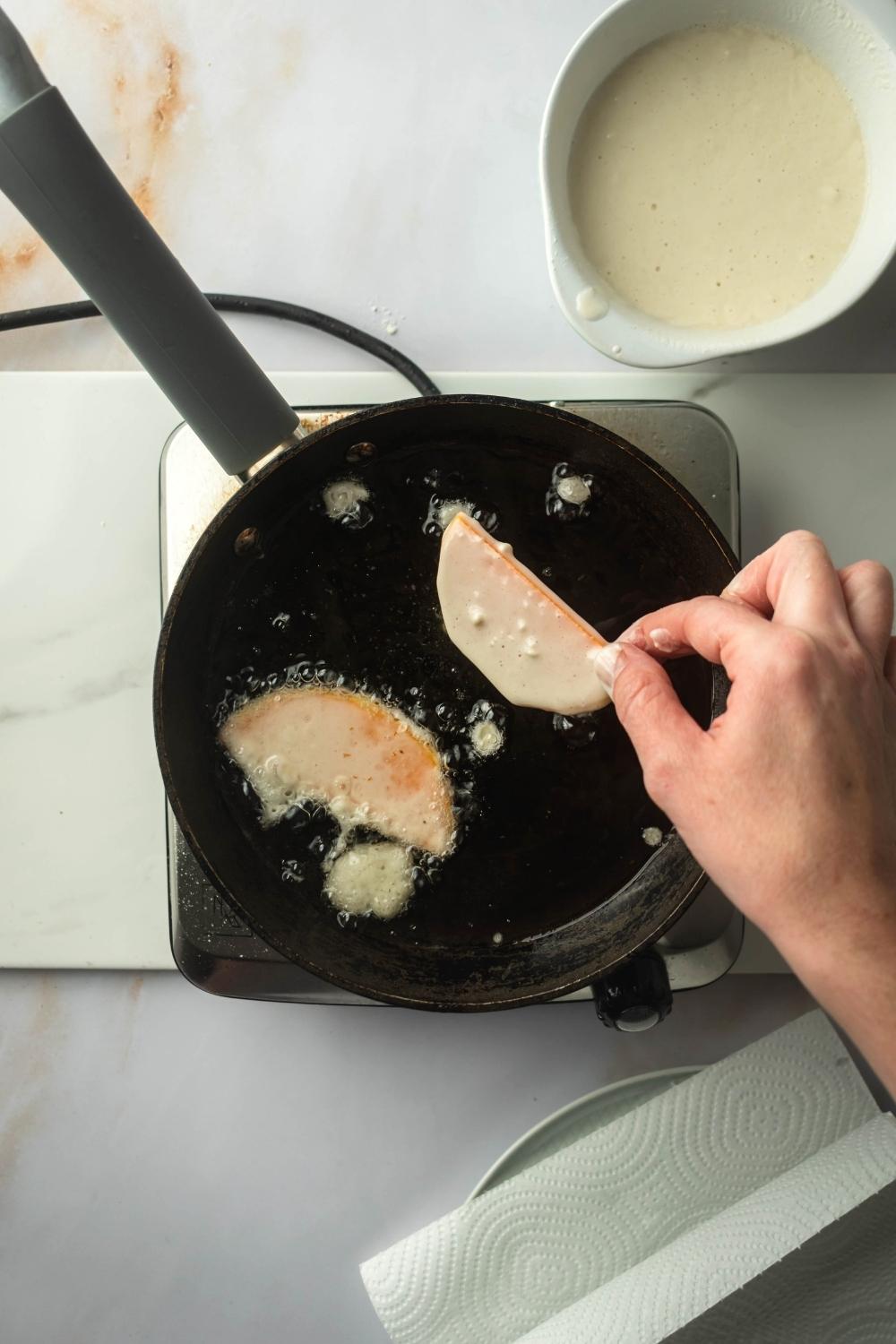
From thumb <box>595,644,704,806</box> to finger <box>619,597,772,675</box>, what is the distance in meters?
0.02

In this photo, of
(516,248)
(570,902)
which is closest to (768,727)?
(570,902)

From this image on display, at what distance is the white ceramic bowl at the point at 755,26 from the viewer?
25.6 inches

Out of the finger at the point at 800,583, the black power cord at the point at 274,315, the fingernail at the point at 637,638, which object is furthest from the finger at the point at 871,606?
the black power cord at the point at 274,315

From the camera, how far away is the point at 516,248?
792 mm

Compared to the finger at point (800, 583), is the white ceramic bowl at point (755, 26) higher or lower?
higher

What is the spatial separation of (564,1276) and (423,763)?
0.38 m

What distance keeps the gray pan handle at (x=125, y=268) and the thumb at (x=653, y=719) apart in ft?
0.82

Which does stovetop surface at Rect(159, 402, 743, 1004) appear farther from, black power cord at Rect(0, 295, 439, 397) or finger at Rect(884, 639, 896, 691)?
finger at Rect(884, 639, 896, 691)

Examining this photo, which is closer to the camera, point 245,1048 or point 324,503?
point 324,503

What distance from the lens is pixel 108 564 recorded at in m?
0.78

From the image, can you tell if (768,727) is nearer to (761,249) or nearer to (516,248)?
(761,249)

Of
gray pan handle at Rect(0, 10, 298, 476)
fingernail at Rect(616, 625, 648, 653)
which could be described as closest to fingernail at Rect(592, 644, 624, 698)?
fingernail at Rect(616, 625, 648, 653)

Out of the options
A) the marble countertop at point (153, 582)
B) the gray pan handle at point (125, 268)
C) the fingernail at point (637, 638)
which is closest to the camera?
the gray pan handle at point (125, 268)

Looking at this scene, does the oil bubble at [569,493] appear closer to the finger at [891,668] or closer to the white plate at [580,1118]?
the finger at [891,668]
